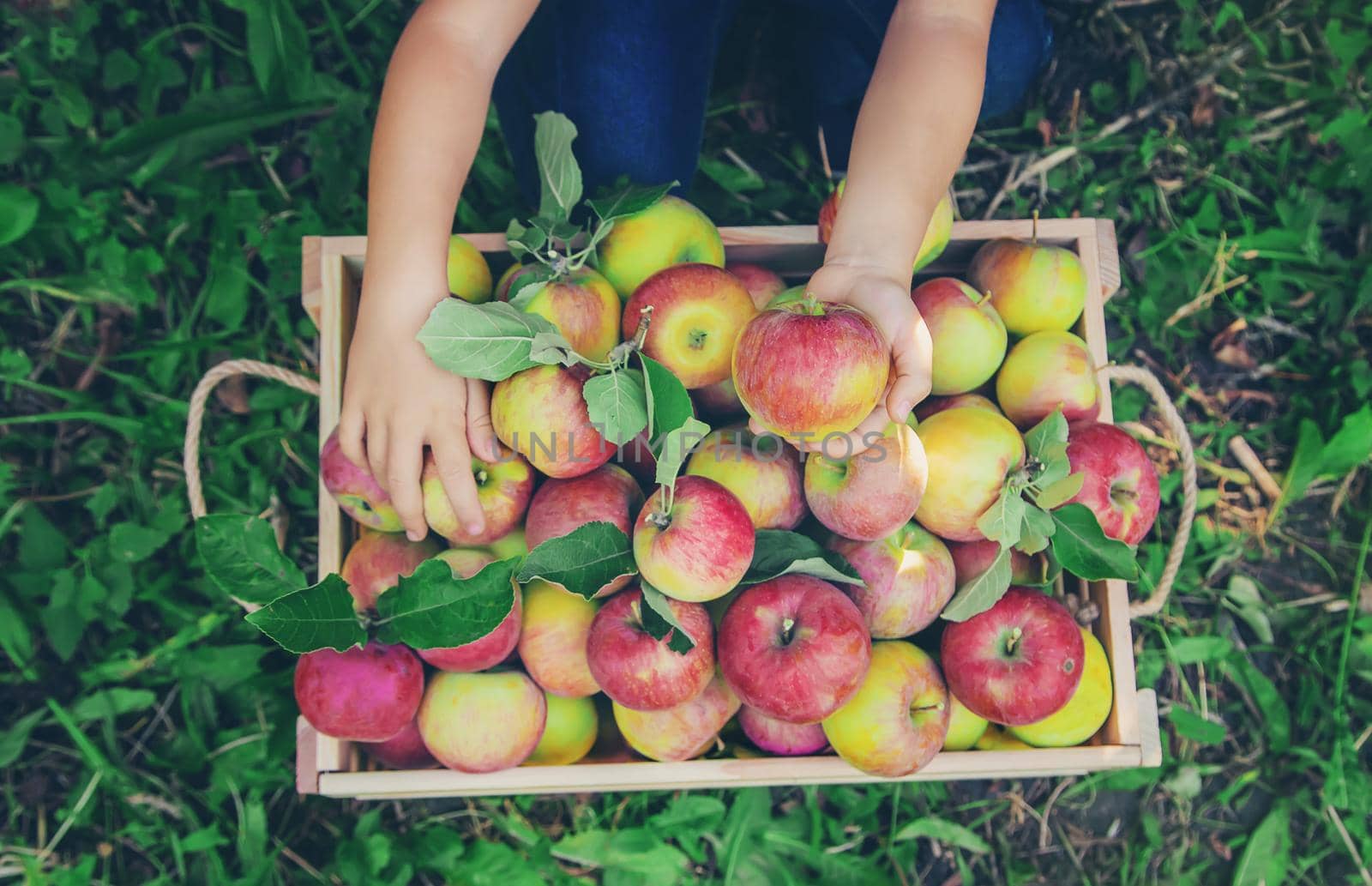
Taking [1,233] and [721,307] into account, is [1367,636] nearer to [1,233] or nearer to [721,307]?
[721,307]

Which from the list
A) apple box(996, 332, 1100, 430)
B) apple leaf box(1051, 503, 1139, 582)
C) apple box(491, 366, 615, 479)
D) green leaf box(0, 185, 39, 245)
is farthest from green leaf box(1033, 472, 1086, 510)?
green leaf box(0, 185, 39, 245)

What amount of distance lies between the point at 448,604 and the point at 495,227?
105 centimetres

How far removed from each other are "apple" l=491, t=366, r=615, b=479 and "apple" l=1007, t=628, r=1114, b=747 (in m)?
0.81

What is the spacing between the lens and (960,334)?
4.66ft

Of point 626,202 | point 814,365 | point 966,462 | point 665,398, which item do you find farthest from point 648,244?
point 966,462

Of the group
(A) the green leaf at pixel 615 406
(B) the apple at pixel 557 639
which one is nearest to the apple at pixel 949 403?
(A) the green leaf at pixel 615 406

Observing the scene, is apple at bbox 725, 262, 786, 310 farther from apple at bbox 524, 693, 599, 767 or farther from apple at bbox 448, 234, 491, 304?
apple at bbox 524, 693, 599, 767

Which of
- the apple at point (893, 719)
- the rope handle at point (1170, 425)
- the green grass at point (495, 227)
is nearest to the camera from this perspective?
the apple at point (893, 719)

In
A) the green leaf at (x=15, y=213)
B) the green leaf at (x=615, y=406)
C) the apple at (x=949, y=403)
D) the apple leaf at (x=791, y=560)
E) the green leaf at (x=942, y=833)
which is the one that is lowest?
the green leaf at (x=942, y=833)

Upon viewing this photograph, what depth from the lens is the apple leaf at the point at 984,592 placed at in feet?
4.41

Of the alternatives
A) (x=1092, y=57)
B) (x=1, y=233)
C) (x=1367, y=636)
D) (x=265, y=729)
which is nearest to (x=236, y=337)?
(x=1, y=233)

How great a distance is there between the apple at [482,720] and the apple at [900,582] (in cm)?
52

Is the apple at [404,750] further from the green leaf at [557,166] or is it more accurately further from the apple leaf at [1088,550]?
the apple leaf at [1088,550]

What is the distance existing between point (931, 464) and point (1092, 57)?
1413 millimetres
